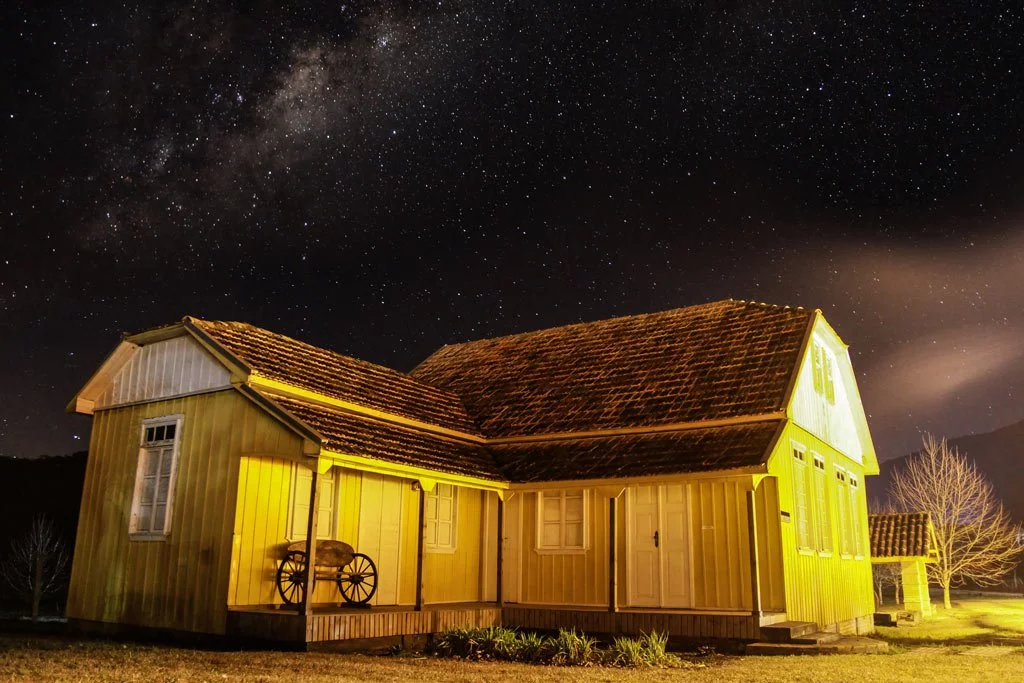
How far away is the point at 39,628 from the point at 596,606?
10833 mm

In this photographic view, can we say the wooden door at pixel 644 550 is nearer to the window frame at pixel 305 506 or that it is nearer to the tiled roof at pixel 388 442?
the tiled roof at pixel 388 442

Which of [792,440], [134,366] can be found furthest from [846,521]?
[134,366]

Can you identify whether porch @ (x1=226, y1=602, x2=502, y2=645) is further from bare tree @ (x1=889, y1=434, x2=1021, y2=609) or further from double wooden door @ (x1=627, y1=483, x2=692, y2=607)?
bare tree @ (x1=889, y1=434, x2=1021, y2=609)

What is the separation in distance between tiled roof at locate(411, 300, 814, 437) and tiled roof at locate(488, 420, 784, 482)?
0.40m

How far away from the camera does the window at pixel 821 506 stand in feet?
60.4

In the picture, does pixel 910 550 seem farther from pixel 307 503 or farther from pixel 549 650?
pixel 307 503

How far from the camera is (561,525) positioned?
704 inches

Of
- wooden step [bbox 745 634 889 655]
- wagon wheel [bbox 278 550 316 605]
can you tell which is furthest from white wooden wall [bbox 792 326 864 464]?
wagon wheel [bbox 278 550 316 605]

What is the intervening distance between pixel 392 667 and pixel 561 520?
6.87 metres

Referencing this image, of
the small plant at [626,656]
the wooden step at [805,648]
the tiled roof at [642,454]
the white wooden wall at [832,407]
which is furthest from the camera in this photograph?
the white wooden wall at [832,407]

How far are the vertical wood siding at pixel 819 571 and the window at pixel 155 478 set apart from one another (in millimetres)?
10505

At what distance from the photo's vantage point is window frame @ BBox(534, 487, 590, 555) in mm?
17453

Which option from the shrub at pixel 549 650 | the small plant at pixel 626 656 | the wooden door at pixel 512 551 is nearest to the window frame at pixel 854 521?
the wooden door at pixel 512 551

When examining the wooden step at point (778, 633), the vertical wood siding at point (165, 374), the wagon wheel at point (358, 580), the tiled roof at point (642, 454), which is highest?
the vertical wood siding at point (165, 374)
